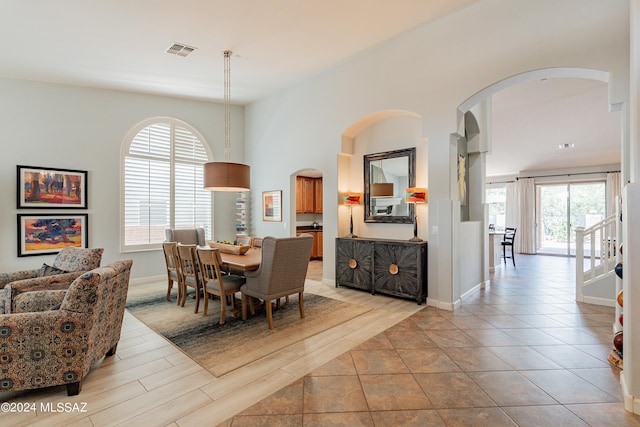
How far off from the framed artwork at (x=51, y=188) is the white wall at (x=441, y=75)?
11.6 ft

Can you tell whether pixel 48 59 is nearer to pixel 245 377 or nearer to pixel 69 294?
pixel 69 294

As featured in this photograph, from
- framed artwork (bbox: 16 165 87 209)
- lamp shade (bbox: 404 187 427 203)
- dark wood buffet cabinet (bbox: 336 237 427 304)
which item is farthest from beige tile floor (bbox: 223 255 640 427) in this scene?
framed artwork (bbox: 16 165 87 209)

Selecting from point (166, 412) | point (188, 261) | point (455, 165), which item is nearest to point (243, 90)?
point (188, 261)

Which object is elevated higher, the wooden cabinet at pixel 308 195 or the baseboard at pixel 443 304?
the wooden cabinet at pixel 308 195

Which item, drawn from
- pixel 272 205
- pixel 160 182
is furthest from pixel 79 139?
pixel 272 205

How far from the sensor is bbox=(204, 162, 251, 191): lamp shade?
3.96 m

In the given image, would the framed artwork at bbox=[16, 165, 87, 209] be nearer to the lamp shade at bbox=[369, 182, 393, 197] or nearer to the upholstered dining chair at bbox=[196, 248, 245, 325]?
the upholstered dining chair at bbox=[196, 248, 245, 325]

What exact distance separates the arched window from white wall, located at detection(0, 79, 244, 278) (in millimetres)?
156

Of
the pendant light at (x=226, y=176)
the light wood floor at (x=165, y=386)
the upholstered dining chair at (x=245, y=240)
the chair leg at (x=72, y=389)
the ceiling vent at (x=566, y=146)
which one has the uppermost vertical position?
the ceiling vent at (x=566, y=146)

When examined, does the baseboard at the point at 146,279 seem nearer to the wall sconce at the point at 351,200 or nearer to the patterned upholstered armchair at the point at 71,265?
the patterned upholstered armchair at the point at 71,265

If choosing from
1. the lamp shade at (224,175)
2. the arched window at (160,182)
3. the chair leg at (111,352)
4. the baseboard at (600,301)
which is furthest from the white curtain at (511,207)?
the chair leg at (111,352)

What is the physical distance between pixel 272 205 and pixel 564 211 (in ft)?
29.9

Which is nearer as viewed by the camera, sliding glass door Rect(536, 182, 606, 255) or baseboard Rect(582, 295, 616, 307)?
baseboard Rect(582, 295, 616, 307)

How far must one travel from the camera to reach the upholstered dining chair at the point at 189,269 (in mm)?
3908
